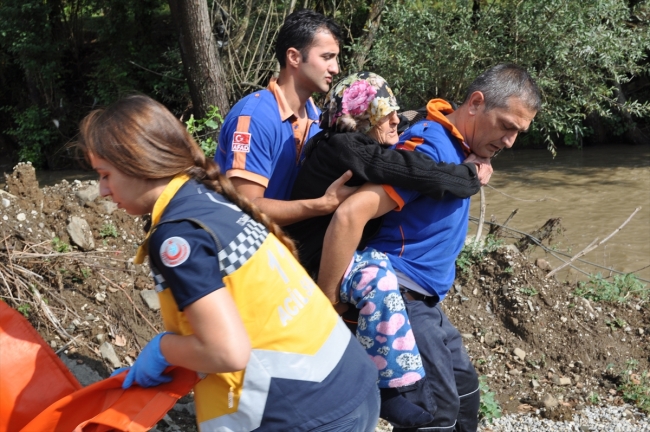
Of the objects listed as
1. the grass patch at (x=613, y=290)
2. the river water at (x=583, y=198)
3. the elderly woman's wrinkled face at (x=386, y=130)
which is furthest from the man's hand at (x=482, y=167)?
the river water at (x=583, y=198)

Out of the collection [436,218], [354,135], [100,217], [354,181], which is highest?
[354,135]

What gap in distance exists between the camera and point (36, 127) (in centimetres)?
1670

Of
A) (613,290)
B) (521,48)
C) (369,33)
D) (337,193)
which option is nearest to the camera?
(337,193)

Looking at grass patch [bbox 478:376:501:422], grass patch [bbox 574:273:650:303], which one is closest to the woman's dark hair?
grass patch [bbox 478:376:501:422]

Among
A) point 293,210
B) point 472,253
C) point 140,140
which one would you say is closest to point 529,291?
point 472,253

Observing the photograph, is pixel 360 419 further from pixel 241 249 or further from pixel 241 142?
pixel 241 142

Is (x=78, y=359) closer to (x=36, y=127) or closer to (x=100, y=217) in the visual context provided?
(x=100, y=217)

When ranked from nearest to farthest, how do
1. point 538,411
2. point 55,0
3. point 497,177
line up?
point 538,411
point 497,177
point 55,0

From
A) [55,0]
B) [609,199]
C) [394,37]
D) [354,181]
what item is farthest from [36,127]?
[354,181]

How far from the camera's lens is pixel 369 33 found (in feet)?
35.9

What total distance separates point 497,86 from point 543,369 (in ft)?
9.12

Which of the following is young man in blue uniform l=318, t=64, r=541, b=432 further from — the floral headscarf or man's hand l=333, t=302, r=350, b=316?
the floral headscarf

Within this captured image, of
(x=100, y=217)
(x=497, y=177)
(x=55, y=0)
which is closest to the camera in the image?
(x=100, y=217)

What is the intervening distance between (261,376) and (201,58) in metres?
5.66
